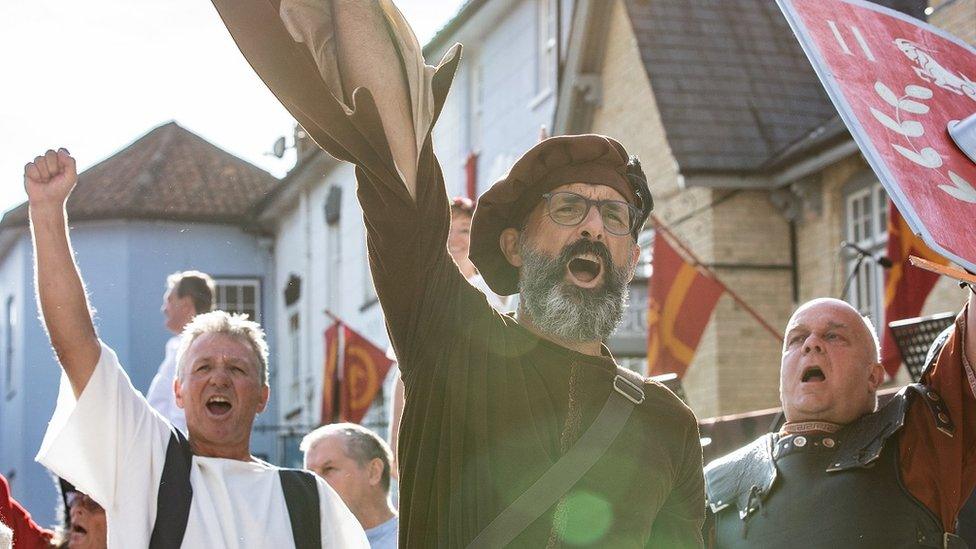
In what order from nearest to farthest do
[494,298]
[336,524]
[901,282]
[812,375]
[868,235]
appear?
1. [336,524]
2. [812,375]
3. [494,298]
4. [901,282]
5. [868,235]

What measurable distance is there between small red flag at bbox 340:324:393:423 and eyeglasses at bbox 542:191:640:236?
13.0m

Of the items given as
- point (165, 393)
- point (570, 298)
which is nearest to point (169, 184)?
point (165, 393)

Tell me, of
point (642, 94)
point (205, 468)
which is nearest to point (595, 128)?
point (642, 94)

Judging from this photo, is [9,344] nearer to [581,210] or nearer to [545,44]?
[545,44]

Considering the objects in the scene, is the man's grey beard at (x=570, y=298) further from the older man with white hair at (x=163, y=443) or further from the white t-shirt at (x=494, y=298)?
the white t-shirt at (x=494, y=298)

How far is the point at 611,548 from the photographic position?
3.62m

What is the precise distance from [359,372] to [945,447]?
1273 centimetres

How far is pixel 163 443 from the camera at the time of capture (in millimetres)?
4789

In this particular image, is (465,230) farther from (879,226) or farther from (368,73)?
(879,226)

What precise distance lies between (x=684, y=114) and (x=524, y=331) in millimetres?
13617

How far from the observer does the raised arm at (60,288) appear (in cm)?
450

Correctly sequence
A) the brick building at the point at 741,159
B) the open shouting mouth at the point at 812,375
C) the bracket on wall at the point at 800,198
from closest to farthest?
the open shouting mouth at the point at 812,375 → the brick building at the point at 741,159 → the bracket on wall at the point at 800,198

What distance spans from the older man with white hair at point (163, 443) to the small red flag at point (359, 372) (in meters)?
11.7

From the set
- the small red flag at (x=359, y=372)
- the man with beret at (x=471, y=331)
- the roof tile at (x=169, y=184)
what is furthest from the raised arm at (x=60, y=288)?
the roof tile at (x=169, y=184)
